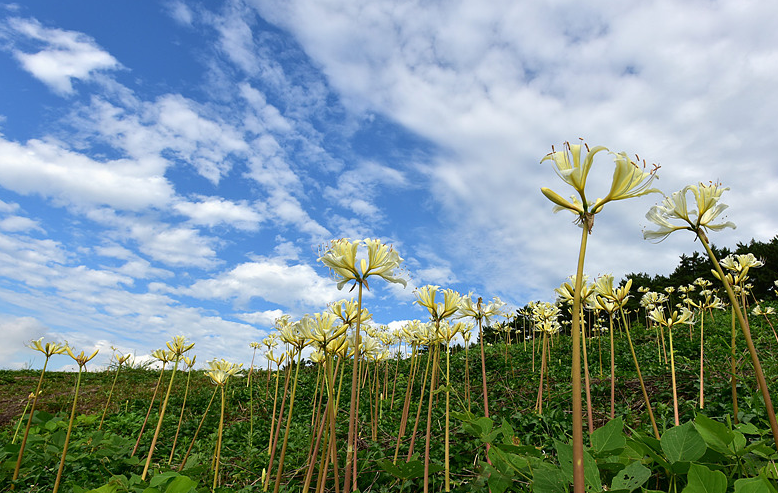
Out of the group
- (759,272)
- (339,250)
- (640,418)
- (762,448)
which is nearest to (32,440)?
(339,250)

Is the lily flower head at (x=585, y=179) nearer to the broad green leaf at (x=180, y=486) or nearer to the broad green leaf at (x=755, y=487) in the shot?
the broad green leaf at (x=755, y=487)

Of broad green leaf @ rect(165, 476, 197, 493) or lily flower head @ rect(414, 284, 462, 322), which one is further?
lily flower head @ rect(414, 284, 462, 322)

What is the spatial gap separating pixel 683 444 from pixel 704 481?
428 millimetres

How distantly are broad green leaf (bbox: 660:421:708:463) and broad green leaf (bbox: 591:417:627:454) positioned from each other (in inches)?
6.2

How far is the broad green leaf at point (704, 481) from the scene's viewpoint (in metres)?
1.24

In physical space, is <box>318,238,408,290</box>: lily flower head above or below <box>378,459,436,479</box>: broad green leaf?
above

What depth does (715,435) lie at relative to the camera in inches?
66.6

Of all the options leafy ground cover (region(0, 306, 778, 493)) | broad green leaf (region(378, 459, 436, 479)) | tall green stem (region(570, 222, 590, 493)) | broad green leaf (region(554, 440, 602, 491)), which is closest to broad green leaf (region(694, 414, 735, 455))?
leafy ground cover (region(0, 306, 778, 493))

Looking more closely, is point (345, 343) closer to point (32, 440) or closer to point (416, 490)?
point (416, 490)

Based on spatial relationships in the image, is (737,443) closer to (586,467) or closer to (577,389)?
(586,467)

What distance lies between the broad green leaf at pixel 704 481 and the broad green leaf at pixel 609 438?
1.22 ft

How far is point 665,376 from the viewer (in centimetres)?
618

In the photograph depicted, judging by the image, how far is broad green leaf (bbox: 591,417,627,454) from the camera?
5.51ft

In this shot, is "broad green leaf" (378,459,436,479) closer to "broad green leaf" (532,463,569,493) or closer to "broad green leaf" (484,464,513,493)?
"broad green leaf" (484,464,513,493)
